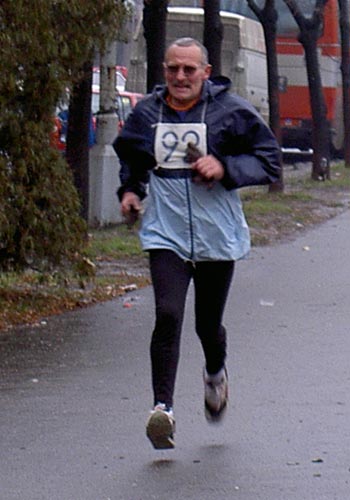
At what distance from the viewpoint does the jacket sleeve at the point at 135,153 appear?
6.58 metres

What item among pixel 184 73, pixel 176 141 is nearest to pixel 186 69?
pixel 184 73

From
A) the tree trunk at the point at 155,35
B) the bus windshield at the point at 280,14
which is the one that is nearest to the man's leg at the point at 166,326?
the tree trunk at the point at 155,35

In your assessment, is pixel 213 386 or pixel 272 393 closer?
pixel 213 386

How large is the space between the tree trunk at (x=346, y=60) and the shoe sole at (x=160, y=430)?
24.3 meters

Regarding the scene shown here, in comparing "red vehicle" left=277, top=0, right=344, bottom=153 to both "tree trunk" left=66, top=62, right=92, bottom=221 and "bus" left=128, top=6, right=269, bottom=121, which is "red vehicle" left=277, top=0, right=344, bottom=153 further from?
"tree trunk" left=66, top=62, right=92, bottom=221

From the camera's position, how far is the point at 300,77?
3503 cm

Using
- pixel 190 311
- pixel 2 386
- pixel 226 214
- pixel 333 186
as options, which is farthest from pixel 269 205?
pixel 226 214

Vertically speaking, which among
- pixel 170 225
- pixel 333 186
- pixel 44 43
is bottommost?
pixel 333 186

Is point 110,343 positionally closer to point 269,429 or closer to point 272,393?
point 272,393

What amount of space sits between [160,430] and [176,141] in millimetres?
1198

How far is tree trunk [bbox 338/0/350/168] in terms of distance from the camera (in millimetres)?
30156

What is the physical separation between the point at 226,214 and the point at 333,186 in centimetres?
1883

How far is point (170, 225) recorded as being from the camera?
21.5 ft

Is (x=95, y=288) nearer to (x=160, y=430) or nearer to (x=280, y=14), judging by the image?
(x=160, y=430)
